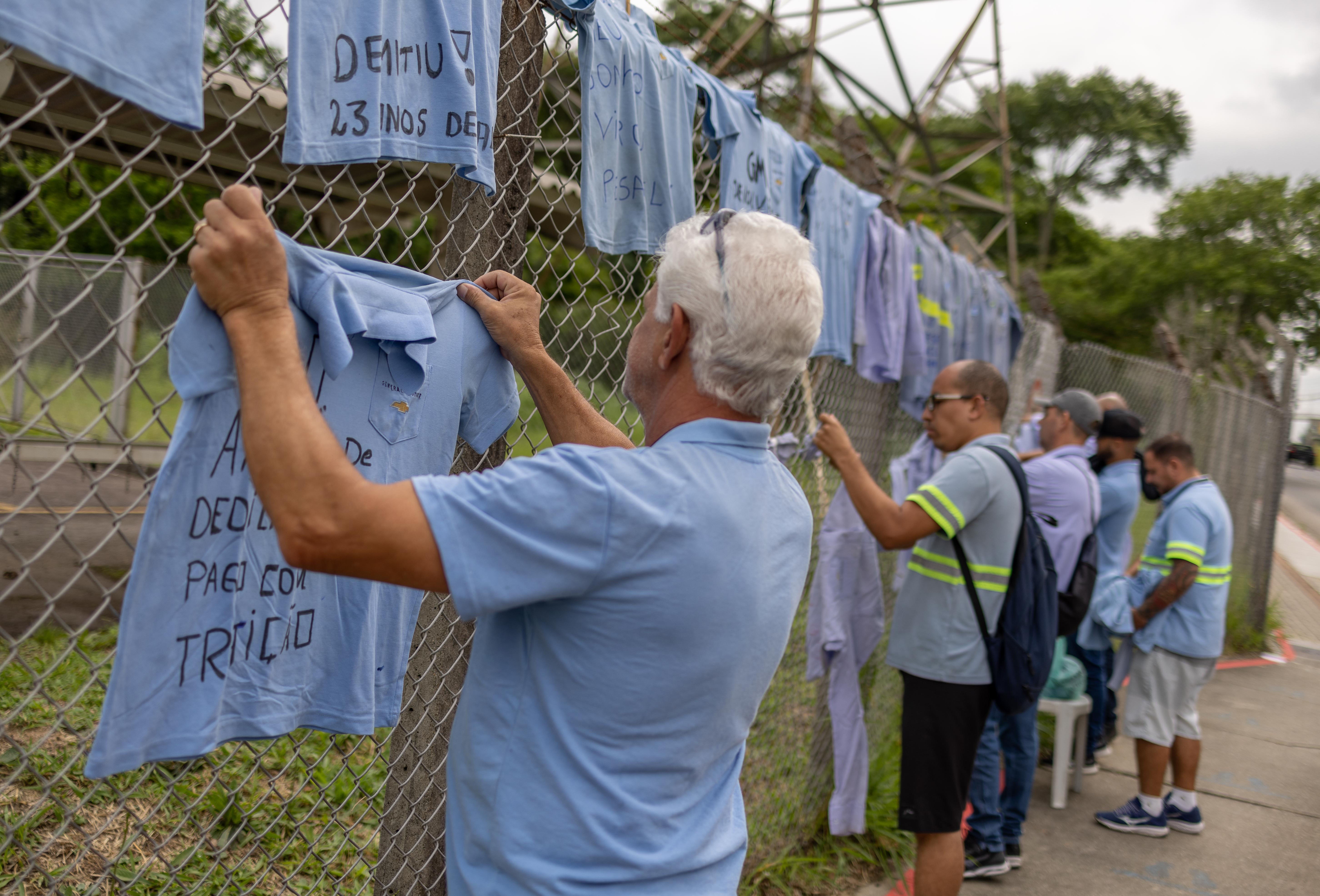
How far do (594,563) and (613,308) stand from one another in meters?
1.94

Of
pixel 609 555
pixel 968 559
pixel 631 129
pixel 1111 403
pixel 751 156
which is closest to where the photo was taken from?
pixel 609 555

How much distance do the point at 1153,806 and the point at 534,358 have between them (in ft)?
15.3

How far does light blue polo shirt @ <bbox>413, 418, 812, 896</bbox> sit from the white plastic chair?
426 cm

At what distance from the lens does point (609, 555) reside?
135 cm

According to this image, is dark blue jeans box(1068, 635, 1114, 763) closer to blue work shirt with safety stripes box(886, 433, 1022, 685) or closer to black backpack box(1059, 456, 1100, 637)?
black backpack box(1059, 456, 1100, 637)

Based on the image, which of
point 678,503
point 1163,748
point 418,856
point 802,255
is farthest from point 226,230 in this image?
point 1163,748

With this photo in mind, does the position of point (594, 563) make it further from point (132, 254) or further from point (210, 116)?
point (132, 254)

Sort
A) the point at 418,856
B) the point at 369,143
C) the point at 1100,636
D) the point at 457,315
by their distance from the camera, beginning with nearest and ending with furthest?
the point at 369,143 < the point at 457,315 < the point at 418,856 < the point at 1100,636

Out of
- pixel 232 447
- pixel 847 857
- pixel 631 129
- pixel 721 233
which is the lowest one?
pixel 847 857

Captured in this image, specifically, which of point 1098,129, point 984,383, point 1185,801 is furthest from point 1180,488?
point 1098,129

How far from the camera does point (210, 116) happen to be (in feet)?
19.5

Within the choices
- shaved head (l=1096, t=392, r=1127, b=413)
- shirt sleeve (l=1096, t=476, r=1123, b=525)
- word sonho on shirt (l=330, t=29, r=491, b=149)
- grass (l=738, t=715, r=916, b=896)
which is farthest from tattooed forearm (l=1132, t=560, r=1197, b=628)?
word sonho on shirt (l=330, t=29, r=491, b=149)

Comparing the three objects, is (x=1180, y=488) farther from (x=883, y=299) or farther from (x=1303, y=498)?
(x=1303, y=498)

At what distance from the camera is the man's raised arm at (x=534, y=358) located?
1.87 metres
